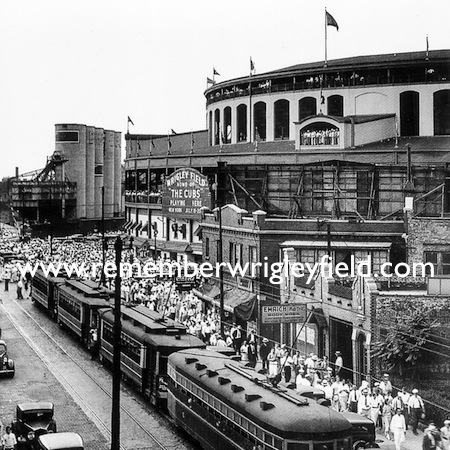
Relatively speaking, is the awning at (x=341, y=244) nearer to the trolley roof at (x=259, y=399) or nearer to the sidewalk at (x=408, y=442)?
the sidewalk at (x=408, y=442)

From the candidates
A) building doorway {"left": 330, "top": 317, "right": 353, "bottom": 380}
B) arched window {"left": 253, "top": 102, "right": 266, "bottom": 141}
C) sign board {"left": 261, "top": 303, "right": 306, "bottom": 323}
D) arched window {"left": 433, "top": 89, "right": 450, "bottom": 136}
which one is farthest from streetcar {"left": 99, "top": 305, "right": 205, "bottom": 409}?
arched window {"left": 253, "top": 102, "right": 266, "bottom": 141}

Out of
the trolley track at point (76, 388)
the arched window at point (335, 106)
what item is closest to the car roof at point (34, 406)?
the trolley track at point (76, 388)

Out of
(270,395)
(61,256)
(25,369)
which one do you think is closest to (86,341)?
(25,369)

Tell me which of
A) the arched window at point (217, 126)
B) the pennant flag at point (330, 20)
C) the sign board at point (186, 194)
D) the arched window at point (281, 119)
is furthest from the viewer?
the arched window at point (217, 126)

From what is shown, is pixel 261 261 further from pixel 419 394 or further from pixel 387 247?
pixel 419 394

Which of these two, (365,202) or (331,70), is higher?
(331,70)

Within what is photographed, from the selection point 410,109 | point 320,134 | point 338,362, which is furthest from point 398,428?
point 410,109

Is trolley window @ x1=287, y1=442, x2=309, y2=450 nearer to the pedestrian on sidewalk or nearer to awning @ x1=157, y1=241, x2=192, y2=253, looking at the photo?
the pedestrian on sidewalk
